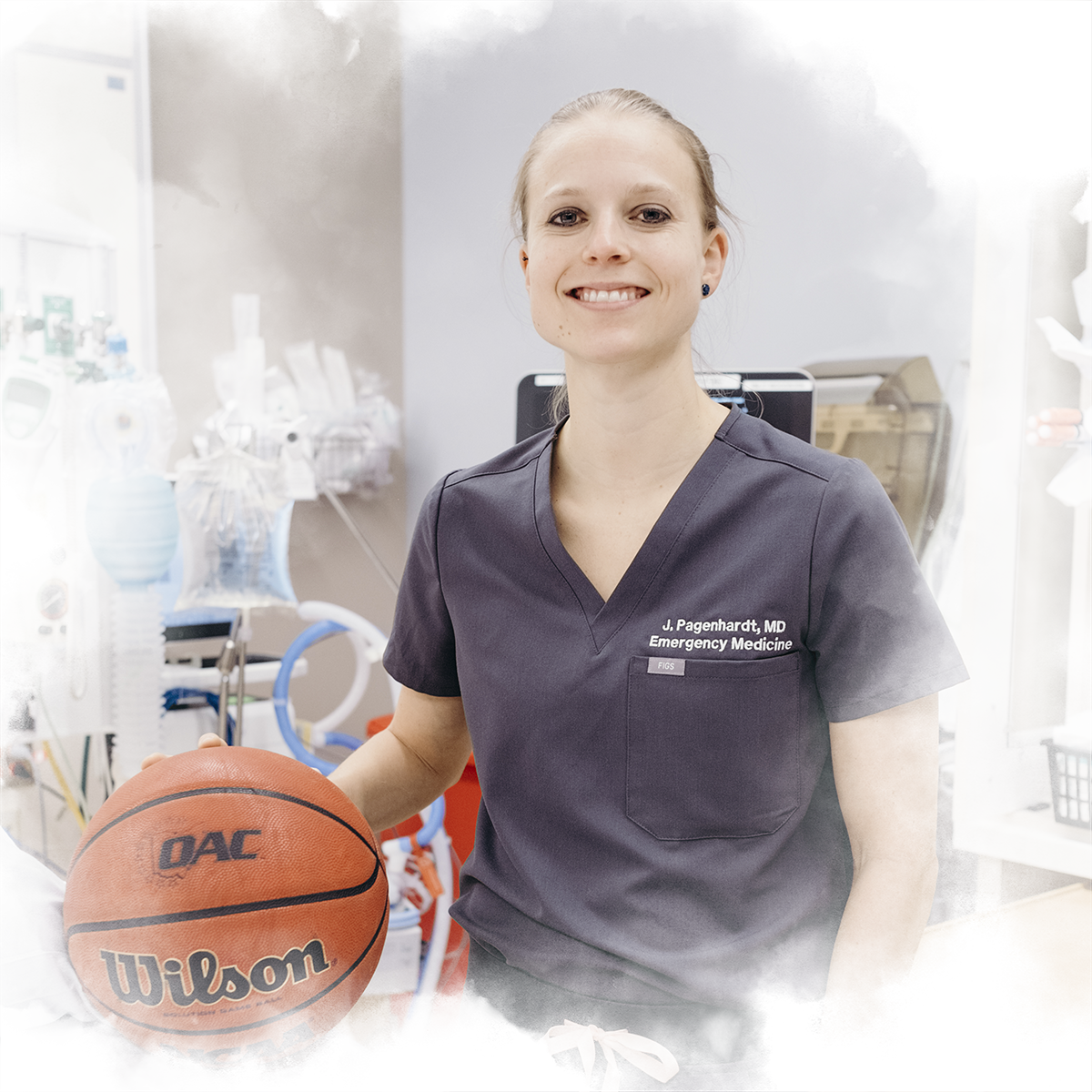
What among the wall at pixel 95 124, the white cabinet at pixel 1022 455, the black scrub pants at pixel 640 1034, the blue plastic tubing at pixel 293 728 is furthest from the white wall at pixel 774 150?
the black scrub pants at pixel 640 1034

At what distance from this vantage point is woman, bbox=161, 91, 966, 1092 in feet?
3.03

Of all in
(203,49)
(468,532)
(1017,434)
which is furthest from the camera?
(203,49)

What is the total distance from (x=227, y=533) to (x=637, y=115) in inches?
61.6

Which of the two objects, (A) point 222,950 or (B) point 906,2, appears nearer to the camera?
(A) point 222,950

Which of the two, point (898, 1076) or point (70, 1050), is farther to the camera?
point (898, 1076)

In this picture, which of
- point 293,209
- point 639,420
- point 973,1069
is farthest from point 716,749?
point 293,209

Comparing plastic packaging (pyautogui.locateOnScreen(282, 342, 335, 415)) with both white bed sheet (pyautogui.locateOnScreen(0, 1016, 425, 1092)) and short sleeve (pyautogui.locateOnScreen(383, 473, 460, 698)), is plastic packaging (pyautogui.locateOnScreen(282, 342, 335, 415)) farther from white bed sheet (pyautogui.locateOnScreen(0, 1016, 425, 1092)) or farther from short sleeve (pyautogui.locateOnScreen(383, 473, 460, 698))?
white bed sheet (pyautogui.locateOnScreen(0, 1016, 425, 1092))

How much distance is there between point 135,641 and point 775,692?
1.69 metres

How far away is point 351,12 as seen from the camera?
13.2 ft

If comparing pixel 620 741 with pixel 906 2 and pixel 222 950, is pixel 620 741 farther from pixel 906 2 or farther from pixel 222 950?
pixel 906 2

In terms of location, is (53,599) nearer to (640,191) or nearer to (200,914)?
(200,914)

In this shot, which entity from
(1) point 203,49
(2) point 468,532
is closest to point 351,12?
(1) point 203,49

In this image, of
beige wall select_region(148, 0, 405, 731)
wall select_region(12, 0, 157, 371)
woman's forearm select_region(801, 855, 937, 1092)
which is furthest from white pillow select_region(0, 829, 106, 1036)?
beige wall select_region(148, 0, 405, 731)

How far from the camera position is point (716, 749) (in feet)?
3.09
